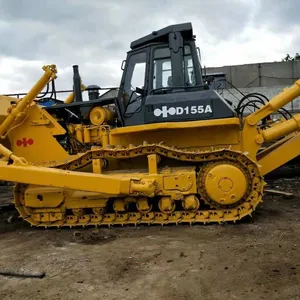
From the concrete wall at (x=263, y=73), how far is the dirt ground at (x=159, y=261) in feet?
65.4

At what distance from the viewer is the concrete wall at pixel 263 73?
84.5ft

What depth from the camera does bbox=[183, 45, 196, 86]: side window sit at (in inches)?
275

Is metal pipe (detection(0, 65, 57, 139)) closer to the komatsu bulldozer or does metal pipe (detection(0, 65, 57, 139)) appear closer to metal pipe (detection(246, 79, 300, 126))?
the komatsu bulldozer

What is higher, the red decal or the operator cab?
the operator cab

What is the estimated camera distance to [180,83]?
6.93 metres

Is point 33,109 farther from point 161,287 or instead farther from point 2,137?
point 161,287

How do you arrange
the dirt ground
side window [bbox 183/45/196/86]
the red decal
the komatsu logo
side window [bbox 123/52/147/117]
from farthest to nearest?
1. the red decal
2. side window [bbox 123/52/147/117]
3. side window [bbox 183/45/196/86]
4. the komatsu logo
5. the dirt ground

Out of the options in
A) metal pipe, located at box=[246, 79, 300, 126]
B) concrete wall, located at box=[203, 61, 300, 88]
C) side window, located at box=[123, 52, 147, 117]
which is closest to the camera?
metal pipe, located at box=[246, 79, 300, 126]

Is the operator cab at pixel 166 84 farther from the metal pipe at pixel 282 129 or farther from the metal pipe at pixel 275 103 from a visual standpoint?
the metal pipe at pixel 282 129

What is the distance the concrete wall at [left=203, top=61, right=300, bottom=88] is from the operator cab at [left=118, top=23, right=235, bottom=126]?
19232 millimetres

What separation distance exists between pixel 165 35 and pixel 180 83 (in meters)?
0.86

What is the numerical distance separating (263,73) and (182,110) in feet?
67.8

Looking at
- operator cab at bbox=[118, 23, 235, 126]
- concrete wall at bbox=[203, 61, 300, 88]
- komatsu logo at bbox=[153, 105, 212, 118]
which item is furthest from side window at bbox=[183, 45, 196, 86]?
concrete wall at bbox=[203, 61, 300, 88]

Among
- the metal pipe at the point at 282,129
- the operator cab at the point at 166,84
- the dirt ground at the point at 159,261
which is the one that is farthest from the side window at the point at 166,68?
the dirt ground at the point at 159,261
